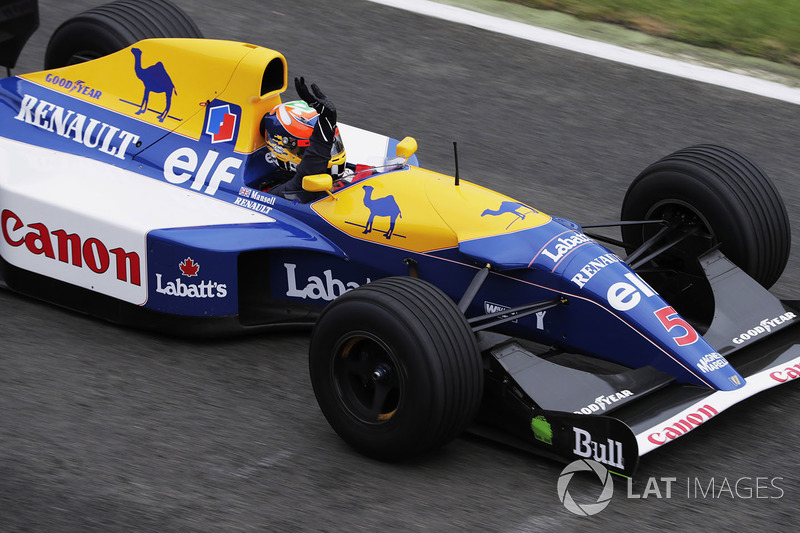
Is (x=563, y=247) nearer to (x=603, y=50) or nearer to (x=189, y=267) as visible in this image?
(x=189, y=267)

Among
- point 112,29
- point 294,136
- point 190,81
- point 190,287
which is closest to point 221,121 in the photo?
point 190,81

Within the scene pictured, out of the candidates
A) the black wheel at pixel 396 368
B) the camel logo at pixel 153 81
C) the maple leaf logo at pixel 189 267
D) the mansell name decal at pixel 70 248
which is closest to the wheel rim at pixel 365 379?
the black wheel at pixel 396 368

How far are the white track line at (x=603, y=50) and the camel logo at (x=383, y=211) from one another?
4948 millimetres

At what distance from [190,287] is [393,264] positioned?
42.4 inches

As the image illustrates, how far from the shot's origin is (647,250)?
6227mm

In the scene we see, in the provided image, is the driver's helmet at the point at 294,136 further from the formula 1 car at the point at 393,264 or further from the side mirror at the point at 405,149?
the side mirror at the point at 405,149

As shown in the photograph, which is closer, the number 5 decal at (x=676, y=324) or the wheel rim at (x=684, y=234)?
the number 5 decal at (x=676, y=324)

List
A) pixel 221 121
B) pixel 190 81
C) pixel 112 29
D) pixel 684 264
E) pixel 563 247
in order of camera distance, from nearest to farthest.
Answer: pixel 563 247
pixel 684 264
pixel 221 121
pixel 190 81
pixel 112 29

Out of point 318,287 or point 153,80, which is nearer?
point 318,287

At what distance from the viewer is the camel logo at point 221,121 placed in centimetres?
635

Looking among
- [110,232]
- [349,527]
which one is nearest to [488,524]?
[349,527]

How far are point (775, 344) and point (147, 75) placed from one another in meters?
3.82

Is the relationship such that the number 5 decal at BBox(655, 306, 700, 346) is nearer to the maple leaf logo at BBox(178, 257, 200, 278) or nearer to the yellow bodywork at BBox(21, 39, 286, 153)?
the maple leaf logo at BBox(178, 257, 200, 278)

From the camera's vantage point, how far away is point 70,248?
20.0 feet
